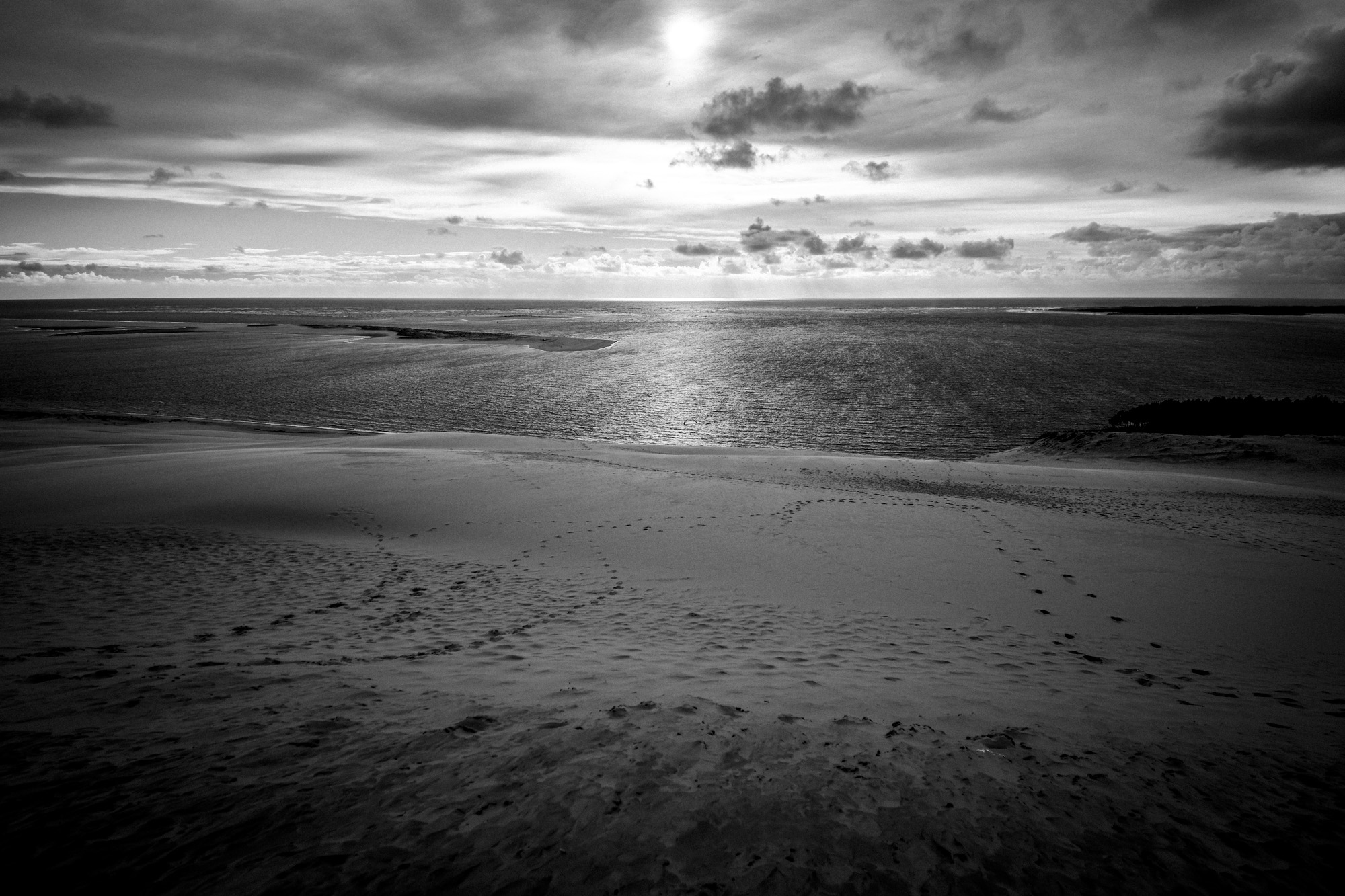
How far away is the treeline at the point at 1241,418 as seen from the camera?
30719 mm

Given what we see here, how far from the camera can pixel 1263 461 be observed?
26594 mm

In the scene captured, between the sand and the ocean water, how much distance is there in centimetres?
1834

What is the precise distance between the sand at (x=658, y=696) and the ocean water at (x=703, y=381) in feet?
60.2

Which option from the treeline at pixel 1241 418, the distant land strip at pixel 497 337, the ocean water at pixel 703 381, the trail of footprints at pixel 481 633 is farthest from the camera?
the distant land strip at pixel 497 337

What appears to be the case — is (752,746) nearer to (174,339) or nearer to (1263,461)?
(1263,461)

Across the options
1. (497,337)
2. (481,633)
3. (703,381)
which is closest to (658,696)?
(481,633)

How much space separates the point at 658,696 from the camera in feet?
24.7

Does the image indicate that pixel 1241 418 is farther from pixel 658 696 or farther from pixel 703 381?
pixel 658 696

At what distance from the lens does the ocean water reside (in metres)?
37.7

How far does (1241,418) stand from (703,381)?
35.9m

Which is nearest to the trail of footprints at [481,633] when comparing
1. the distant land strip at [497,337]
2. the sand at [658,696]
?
the sand at [658,696]

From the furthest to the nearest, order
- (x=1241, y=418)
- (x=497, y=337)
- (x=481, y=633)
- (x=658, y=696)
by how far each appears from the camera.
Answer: (x=497, y=337) < (x=1241, y=418) < (x=481, y=633) < (x=658, y=696)

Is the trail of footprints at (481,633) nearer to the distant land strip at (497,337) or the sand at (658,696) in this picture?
the sand at (658,696)

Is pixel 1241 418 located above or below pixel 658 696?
below
